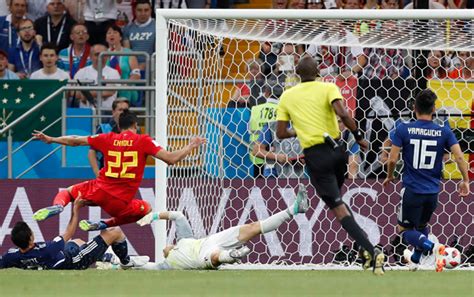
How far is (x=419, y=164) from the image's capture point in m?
14.0

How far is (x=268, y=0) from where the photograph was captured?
832 inches

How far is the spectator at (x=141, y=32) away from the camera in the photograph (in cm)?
2014

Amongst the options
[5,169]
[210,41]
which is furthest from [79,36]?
[210,41]

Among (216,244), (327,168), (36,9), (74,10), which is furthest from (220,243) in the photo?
(36,9)

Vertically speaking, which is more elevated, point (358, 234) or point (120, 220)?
point (358, 234)

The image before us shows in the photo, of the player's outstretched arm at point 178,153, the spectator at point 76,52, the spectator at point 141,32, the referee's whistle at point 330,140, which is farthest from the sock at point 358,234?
the spectator at point 76,52

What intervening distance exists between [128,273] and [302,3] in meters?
7.45

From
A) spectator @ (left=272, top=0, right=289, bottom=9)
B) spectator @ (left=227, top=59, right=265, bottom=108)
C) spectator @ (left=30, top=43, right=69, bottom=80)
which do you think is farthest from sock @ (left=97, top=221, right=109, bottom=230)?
spectator @ (left=272, top=0, right=289, bottom=9)

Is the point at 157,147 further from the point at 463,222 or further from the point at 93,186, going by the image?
the point at 463,222

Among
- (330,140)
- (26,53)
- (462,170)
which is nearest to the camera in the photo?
(330,140)

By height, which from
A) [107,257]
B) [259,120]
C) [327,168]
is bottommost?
[107,257]

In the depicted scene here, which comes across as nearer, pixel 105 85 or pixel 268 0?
pixel 105 85

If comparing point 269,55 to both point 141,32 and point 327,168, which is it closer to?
point 141,32

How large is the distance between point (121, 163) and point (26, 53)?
6226 mm
